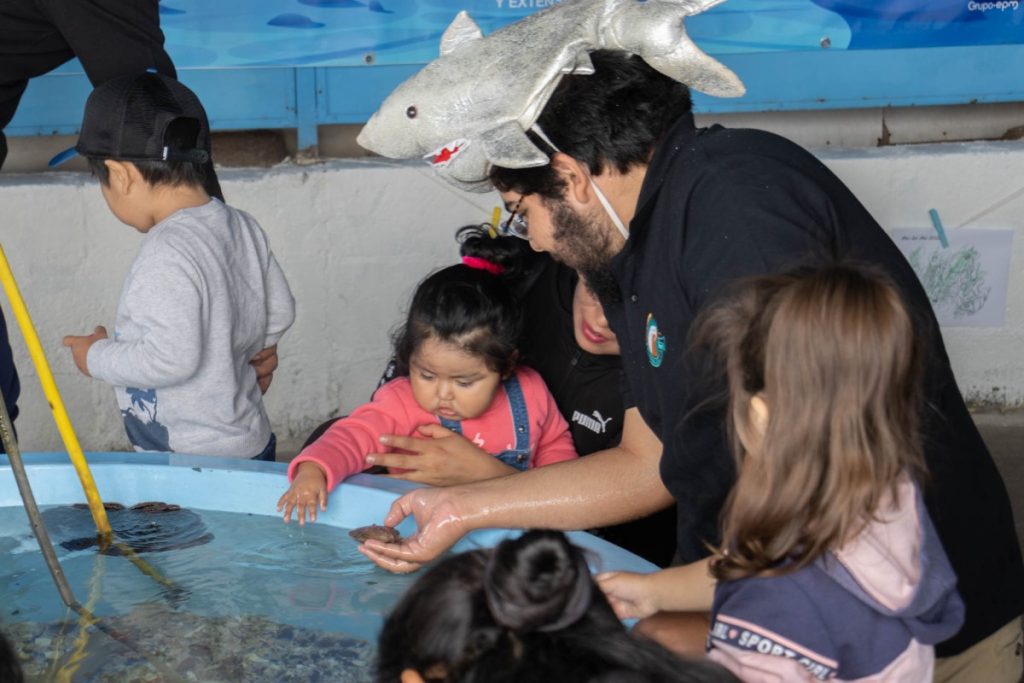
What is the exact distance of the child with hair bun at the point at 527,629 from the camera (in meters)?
1.30

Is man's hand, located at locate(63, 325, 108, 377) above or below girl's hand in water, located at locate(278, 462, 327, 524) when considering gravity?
above

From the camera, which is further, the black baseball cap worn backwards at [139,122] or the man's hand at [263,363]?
the man's hand at [263,363]

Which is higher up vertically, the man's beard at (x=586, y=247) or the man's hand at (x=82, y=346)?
the man's beard at (x=586, y=247)

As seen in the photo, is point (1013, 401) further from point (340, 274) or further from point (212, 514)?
point (212, 514)

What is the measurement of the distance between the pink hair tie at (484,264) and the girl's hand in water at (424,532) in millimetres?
668

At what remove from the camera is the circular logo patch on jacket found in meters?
1.91

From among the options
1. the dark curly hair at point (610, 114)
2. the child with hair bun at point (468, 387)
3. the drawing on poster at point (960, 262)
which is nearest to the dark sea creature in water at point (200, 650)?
the child with hair bun at point (468, 387)

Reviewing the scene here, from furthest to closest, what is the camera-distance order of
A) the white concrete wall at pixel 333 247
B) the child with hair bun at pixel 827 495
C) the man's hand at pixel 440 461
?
the white concrete wall at pixel 333 247
the man's hand at pixel 440 461
the child with hair bun at pixel 827 495

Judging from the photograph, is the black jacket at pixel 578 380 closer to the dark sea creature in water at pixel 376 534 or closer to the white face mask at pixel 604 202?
the dark sea creature in water at pixel 376 534

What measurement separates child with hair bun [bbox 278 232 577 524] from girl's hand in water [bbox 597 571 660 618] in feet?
2.79

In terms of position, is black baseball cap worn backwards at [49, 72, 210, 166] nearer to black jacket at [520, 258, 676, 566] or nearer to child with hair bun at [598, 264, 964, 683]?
black jacket at [520, 258, 676, 566]

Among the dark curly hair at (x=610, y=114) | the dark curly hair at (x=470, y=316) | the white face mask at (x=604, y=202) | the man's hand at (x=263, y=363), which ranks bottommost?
the man's hand at (x=263, y=363)

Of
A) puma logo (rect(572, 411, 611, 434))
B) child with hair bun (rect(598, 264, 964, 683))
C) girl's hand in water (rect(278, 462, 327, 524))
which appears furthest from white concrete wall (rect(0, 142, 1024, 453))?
child with hair bun (rect(598, 264, 964, 683))

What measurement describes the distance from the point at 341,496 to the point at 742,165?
1.16 metres
